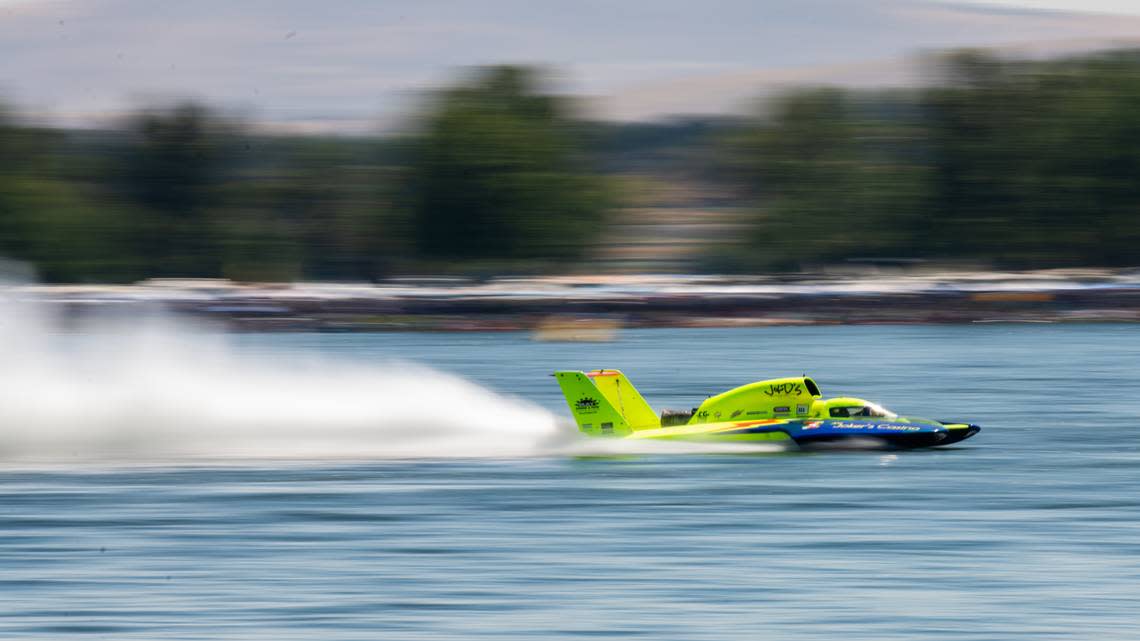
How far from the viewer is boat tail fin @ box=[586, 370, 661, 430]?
2261 centimetres

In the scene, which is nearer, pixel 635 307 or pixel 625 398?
pixel 625 398

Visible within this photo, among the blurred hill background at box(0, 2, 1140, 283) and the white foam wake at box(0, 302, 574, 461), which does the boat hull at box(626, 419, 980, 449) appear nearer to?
the white foam wake at box(0, 302, 574, 461)

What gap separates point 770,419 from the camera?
23.0m

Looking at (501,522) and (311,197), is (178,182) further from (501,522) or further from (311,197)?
(501,522)

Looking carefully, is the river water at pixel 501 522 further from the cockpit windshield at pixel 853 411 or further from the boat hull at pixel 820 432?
the cockpit windshield at pixel 853 411

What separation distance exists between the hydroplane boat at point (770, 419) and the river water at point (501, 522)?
32cm

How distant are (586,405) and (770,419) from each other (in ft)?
7.59

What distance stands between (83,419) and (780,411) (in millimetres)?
10023

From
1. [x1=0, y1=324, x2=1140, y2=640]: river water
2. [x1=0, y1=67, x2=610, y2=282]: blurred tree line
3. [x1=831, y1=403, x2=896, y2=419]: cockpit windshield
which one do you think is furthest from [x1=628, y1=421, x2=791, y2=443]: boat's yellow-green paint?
[x1=0, y1=67, x2=610, y2=282]: blurred tree line

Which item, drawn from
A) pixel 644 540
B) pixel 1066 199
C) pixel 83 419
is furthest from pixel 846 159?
pixel 644 540

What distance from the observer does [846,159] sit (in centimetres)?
10500

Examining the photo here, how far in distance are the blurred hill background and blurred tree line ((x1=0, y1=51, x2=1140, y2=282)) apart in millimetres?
124

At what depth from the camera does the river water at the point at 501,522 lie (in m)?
14.5

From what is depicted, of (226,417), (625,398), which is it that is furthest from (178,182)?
(625,398)
